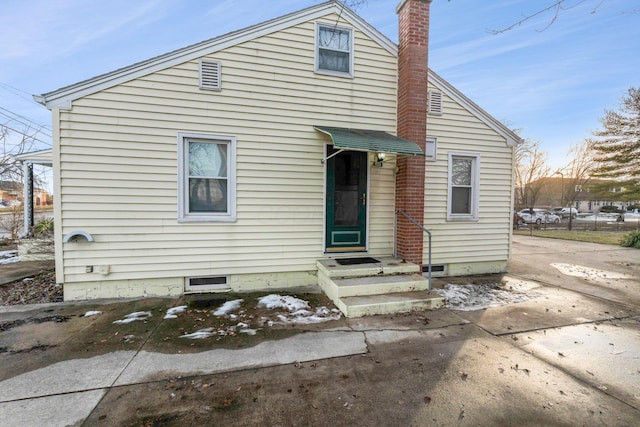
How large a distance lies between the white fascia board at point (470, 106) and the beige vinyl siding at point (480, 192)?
9cm

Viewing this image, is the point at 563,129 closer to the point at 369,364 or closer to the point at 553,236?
the point at 553,236

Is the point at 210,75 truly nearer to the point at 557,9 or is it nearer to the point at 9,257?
the point at 557,9

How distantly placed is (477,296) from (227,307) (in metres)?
4.20

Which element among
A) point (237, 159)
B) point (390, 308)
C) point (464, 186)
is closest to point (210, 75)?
point (237, 159)

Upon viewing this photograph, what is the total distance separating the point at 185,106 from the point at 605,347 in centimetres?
662

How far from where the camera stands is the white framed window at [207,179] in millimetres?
4691

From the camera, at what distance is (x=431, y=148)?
5770 mm

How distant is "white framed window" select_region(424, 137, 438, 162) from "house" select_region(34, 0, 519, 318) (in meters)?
0.02

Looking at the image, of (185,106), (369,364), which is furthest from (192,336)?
(185,106)

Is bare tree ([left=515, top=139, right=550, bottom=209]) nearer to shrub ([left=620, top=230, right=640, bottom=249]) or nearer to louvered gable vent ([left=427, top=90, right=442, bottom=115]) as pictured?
shrub ([left=620, top=230, right=640, bottom=249])

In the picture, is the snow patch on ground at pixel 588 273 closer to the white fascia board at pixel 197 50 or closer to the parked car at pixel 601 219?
the white fascia board at pixel 197 50

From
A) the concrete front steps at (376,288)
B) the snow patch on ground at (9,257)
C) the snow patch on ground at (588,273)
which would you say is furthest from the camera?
the snow patch on ground at (9,257)

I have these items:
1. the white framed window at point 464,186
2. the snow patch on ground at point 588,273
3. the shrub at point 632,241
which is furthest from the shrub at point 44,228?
the shrub at point 632,241

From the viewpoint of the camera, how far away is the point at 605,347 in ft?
10.00
